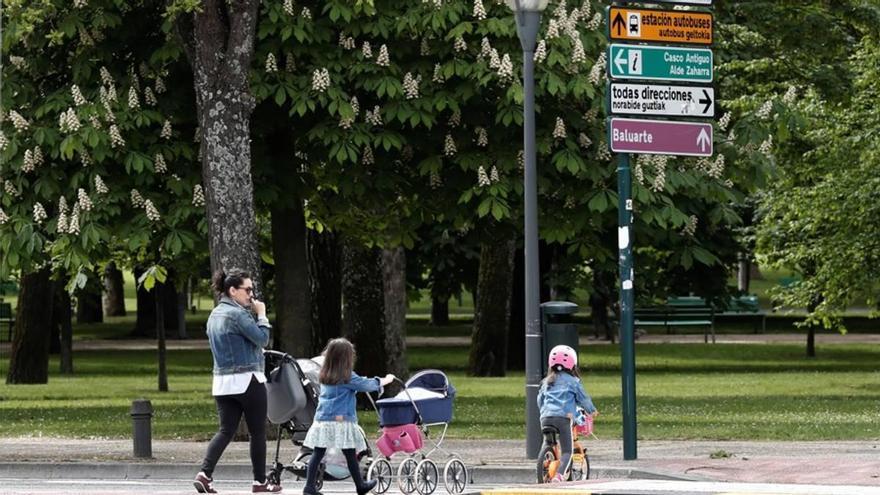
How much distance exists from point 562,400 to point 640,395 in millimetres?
16549

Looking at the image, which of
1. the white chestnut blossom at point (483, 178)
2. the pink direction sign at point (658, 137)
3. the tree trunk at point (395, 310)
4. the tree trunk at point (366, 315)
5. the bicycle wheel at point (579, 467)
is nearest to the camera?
the bicycle wheel at point (579, 467)

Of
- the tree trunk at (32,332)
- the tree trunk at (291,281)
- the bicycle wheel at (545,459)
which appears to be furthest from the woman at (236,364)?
the tree trunk at (32,332)

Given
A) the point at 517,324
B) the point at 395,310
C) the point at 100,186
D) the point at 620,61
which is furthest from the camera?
the point at 517,324

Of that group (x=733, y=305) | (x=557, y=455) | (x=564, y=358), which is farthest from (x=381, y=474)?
(x=733, y=305)

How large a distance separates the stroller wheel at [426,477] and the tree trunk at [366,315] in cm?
1295

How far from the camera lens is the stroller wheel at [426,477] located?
1469 cm

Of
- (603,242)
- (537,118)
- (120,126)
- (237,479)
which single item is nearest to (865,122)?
(603,242)

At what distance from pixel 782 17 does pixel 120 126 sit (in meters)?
12.2

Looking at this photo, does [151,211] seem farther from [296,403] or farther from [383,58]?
[296,403]

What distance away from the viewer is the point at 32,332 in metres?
37.1

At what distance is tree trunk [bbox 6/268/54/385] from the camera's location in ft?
121

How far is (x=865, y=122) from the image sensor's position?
102ft

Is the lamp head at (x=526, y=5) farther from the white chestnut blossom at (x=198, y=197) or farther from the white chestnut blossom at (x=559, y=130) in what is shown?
the white chestnut blossom at (x=198, y=197)

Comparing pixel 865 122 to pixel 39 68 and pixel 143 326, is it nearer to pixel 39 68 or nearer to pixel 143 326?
pixel 39 68
